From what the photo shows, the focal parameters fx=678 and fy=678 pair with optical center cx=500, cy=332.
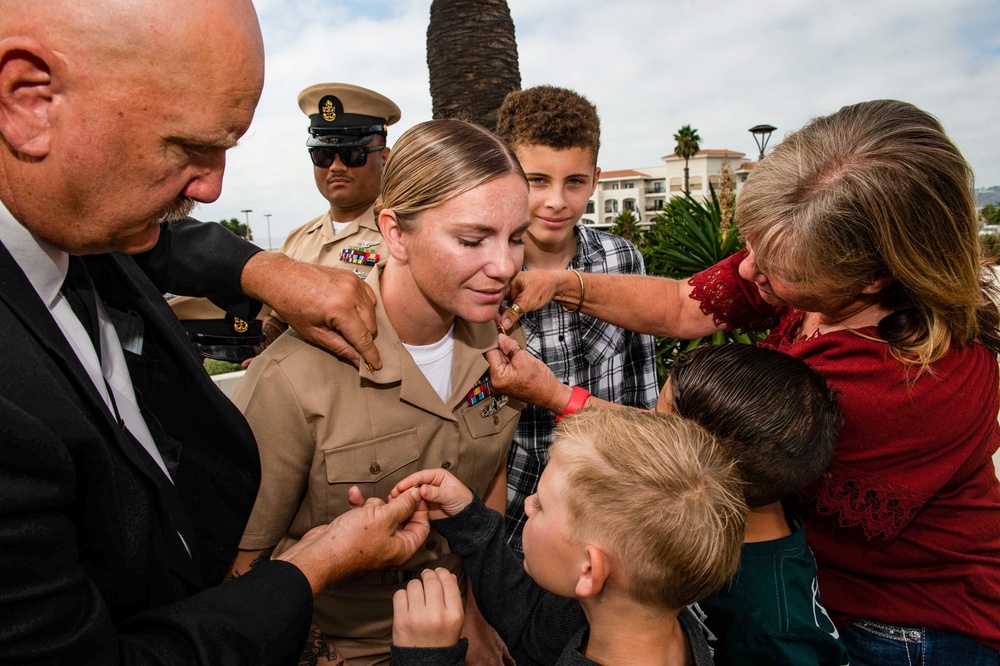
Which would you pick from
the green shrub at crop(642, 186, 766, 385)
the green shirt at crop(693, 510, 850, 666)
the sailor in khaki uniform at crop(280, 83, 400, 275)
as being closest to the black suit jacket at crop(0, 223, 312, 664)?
the green shirt at crop(693, 510, 850, 666)

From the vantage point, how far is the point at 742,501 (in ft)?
5.30

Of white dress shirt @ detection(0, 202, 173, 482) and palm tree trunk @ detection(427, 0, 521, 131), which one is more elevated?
palm tree trunk @ detection(427, 0, 521, 131)

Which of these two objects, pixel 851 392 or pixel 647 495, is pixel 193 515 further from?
pixel 851 392

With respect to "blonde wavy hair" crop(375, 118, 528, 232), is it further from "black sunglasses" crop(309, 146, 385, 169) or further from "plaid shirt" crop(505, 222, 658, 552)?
"black sunglasses" crop(309, 146, 385, 169)

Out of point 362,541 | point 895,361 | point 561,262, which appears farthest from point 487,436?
point 895,361

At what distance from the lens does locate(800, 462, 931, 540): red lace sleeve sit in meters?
1.83

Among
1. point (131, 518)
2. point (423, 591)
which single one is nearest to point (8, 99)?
point (131, 518)

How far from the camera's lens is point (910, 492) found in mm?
1837

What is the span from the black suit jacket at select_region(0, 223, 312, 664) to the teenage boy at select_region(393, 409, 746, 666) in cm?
50

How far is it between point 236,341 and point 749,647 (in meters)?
2.74

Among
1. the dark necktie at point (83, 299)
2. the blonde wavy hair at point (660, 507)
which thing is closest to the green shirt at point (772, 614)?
the blonde wavy hair at point (660, 507)

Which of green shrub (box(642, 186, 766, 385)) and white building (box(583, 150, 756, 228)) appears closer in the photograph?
green shrub (box(642, 186, 766, 385))

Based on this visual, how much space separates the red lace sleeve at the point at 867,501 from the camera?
183 cm

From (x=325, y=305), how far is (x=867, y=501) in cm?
163
